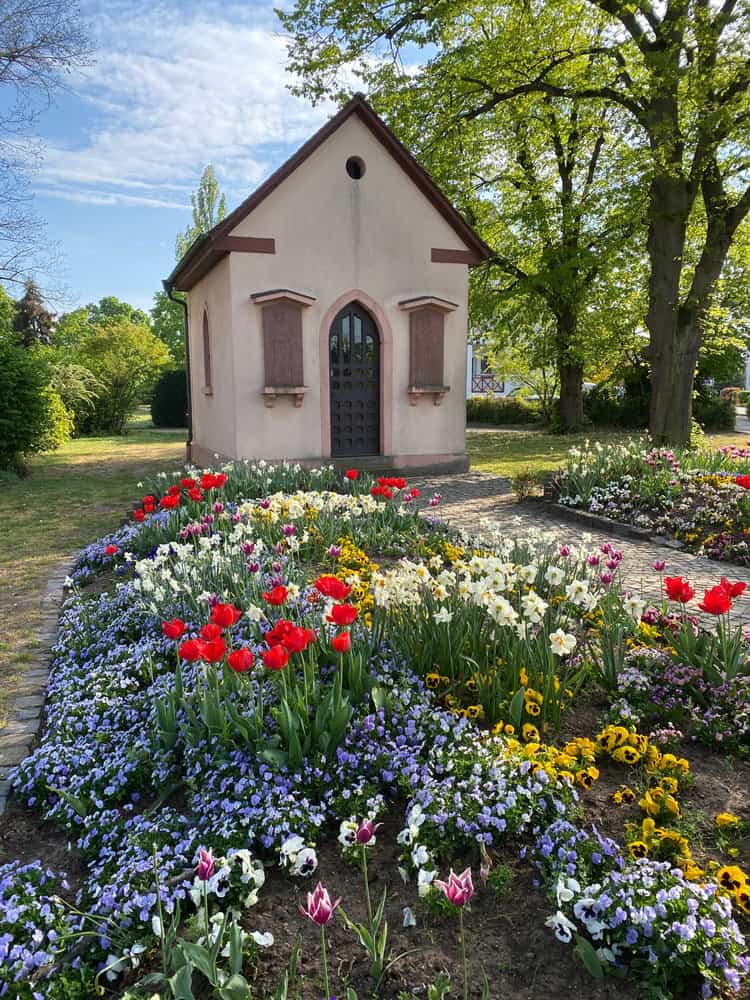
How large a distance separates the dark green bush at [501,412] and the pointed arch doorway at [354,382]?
17.2m

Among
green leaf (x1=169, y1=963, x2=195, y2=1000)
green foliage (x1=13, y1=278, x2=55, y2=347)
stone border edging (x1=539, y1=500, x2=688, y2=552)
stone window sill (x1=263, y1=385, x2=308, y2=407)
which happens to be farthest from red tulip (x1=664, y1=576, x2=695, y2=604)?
green foliage (x1=13, y1=278, x2=55, y2=347)

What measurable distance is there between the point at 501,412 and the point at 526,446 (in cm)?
1186

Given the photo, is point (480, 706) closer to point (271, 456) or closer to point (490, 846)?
point (490, 846)

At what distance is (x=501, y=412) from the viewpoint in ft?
103

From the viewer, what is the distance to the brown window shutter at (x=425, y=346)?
13.4 meters

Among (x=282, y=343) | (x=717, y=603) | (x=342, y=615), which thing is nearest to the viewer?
(x=342, y=615)

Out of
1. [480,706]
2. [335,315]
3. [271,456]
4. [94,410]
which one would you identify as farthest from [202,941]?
[94,410]

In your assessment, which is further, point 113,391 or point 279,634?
point 113,391

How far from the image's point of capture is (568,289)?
1936 centimetres

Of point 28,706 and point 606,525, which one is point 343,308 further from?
point 28,706

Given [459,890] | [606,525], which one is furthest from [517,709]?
[606,525]

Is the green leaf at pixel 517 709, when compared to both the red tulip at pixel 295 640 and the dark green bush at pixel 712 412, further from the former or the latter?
the dark green bush at pixel 712 412

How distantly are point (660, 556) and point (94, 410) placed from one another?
2381 cm

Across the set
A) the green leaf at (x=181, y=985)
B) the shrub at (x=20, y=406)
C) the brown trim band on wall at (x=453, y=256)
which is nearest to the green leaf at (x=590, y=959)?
the green leaf at (x=181, y=985)
